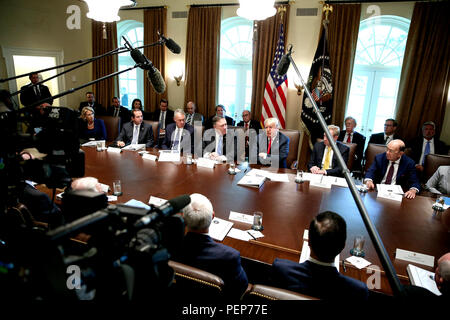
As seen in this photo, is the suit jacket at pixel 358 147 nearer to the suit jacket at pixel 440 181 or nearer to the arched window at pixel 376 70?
the arched window at pixel 376 70

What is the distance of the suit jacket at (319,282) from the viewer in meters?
1.25

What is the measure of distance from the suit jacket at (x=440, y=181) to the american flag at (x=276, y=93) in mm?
2748

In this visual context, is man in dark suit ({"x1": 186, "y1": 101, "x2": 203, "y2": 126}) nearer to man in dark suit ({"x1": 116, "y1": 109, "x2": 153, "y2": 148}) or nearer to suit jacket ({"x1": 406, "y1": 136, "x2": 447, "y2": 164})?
man in dark suit ({"x1": 116, "y1": 109, "x2": 153, "y2": 148})

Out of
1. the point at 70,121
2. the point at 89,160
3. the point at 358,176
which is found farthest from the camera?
the point at 358,176

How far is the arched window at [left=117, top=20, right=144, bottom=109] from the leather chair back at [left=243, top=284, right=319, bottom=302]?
22.6 ft

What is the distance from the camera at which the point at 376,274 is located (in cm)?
151

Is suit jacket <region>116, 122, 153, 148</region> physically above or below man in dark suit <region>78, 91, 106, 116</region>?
below

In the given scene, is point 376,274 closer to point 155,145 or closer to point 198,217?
point 198,217

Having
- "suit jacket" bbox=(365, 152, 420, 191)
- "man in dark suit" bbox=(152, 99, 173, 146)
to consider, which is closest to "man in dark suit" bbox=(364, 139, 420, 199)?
"suit jacket" bbox=(365, 152, 420, 191)

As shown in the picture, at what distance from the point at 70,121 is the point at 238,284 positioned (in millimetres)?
1078

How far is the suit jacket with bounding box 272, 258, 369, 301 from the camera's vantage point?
4.11 feet

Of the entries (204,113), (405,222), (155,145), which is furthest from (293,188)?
(204,113)
